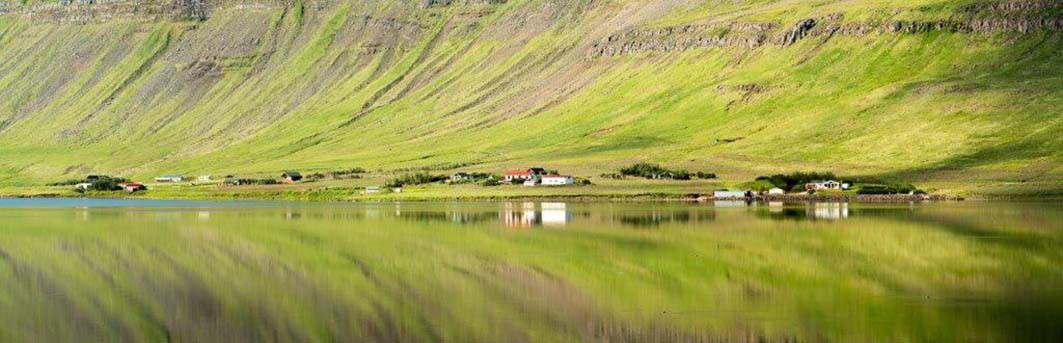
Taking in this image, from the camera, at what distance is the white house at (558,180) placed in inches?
6668

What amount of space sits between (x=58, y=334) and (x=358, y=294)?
460 inches

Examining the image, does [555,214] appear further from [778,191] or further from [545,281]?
[545,281]

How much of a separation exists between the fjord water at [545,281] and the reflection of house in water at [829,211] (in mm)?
7019

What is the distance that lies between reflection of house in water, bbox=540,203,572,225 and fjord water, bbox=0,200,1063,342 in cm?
498

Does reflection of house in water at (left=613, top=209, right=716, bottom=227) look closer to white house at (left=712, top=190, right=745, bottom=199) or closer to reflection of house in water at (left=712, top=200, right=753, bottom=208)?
reflection of house in water at (left=712, top=200, right=753, bottom=208)

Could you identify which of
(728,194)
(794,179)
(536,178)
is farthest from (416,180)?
(794,179)

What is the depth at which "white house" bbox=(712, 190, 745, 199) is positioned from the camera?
148500 millimetres

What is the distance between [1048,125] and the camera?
174500 mm

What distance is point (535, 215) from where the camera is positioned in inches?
4459

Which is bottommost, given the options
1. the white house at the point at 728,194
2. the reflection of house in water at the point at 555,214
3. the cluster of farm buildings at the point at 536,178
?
the reflection of house in water at the point at 555,214

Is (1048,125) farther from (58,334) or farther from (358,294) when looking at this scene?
(58,334)

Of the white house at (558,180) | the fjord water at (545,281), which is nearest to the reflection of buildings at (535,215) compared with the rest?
the fjord water at (545,281)

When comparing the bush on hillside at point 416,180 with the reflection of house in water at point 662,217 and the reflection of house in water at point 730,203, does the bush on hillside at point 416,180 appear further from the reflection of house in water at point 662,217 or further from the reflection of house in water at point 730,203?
the reflection of house in water at point 662,217

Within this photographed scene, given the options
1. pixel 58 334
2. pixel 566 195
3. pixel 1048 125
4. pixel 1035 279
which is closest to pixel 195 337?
pixel 58 334
